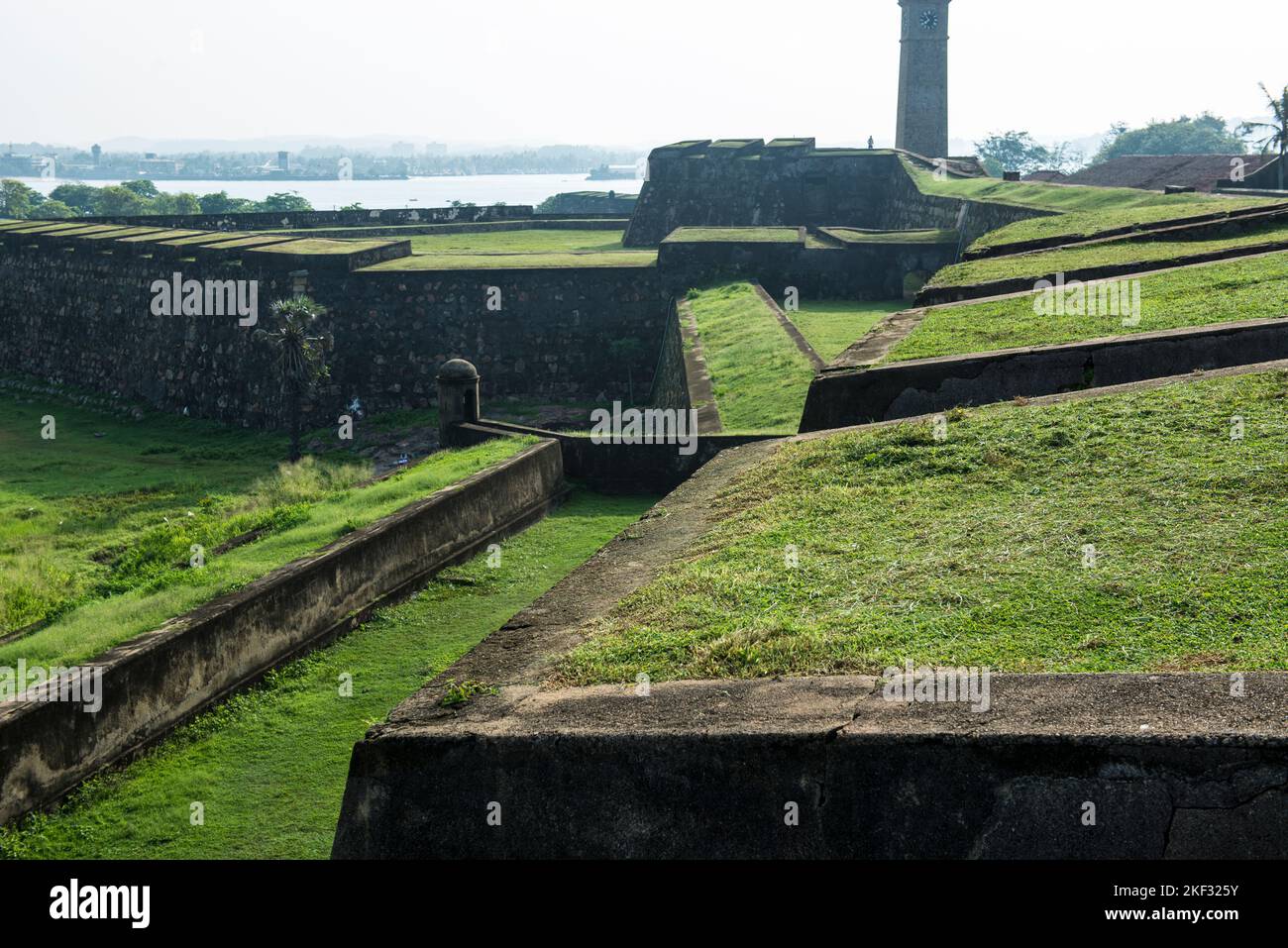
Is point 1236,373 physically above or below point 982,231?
below

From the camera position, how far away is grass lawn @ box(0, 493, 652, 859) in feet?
21.1

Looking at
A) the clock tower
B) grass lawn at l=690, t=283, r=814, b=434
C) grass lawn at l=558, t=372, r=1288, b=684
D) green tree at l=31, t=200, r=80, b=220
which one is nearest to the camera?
grass lawn at l=558, t=372, r=1288, b=684

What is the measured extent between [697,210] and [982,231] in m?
11.5

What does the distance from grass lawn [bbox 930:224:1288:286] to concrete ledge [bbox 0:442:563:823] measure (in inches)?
231

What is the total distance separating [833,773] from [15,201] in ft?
272

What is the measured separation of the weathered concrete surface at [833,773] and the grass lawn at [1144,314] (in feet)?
18.3

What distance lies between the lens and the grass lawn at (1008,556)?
4.88m

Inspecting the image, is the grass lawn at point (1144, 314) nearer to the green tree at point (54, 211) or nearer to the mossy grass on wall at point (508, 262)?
the mossy grass on wall at point (508, 262)

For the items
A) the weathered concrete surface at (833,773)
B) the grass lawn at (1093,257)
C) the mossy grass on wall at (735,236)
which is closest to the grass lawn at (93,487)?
the weathered concrete surface at (833,773)

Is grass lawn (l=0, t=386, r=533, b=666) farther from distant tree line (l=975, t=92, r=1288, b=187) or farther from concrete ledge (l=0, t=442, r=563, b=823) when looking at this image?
distant tree line (l=975, t=92, r=1288, b=187)

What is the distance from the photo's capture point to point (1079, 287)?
37.0 ft

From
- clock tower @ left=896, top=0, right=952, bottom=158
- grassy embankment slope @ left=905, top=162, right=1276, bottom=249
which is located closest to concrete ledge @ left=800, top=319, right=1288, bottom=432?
grassy embankment slope @ left=905, top=162, right=1276, bottom=249

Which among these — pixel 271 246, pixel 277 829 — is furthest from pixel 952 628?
pixel 271 246
